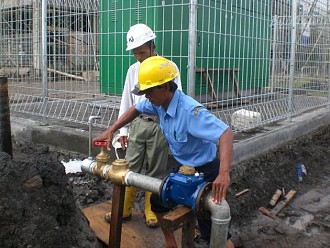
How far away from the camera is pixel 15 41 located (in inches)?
259

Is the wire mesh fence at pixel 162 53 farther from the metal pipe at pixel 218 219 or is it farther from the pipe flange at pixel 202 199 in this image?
the metal pipe at pixel 218 219

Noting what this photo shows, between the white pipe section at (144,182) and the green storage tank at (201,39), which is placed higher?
the green storage tank at (201,39)

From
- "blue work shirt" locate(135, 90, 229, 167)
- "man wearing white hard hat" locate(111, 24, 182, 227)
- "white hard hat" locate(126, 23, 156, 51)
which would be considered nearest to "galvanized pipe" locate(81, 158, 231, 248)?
"blue work shirt" locate(135, 90, 229, 167)

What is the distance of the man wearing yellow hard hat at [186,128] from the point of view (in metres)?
2.46

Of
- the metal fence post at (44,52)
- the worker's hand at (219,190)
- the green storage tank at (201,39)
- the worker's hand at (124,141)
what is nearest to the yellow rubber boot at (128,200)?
the worker's hand at (124,141)

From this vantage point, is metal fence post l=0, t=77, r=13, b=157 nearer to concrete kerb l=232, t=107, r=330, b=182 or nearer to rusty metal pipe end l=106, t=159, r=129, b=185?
rusty metal pipe end l=106, t=159, r=129, b=185

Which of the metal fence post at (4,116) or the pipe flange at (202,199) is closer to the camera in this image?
the pipe flange at (202,199)

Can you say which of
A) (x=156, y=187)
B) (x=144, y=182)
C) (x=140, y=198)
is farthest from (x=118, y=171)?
(x=140, y=198)

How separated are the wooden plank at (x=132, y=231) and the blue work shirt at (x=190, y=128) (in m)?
0.84

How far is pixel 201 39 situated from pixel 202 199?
2.85 m

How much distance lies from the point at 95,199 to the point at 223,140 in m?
2.18

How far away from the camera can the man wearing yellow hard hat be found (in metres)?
2.46

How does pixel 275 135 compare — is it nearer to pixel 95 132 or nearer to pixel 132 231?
pixel 95 132

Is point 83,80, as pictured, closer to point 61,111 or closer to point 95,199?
point 61,111
